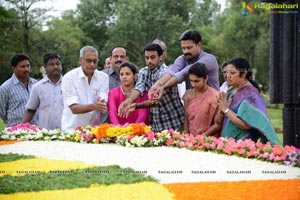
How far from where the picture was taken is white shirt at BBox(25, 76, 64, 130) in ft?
24.4

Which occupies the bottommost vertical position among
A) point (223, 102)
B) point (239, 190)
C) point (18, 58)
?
point (239, 190)

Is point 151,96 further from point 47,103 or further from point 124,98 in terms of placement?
point 47,103

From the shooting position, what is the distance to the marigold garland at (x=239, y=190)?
3.72 meters

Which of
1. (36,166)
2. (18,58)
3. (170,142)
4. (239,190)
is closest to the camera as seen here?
(239,190)

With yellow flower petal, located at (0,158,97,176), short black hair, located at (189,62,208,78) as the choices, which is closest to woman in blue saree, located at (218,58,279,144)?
short black hair, located at (189,62,208,78)

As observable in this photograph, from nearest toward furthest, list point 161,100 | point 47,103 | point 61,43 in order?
point 161,100 → point 47,103 → point 61,43

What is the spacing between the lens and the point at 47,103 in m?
7.45

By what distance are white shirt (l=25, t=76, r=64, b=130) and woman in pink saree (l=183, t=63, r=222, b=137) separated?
214 centimetres

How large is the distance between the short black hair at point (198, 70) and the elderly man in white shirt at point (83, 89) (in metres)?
1.20

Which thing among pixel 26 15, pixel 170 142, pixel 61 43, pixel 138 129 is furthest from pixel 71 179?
pixel 61 43

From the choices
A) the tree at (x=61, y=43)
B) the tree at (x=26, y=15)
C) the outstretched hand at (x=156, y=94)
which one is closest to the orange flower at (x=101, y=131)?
the outstretched hand at (x=156, y=94)

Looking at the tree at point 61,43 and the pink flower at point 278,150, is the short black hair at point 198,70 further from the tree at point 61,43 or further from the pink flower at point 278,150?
the tree at point 61,43

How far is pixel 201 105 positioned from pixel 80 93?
1632mm

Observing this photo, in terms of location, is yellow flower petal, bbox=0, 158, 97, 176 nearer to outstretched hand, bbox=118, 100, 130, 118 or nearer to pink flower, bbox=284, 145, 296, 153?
outstretched hand, bbox=118, 100, 130, 118
